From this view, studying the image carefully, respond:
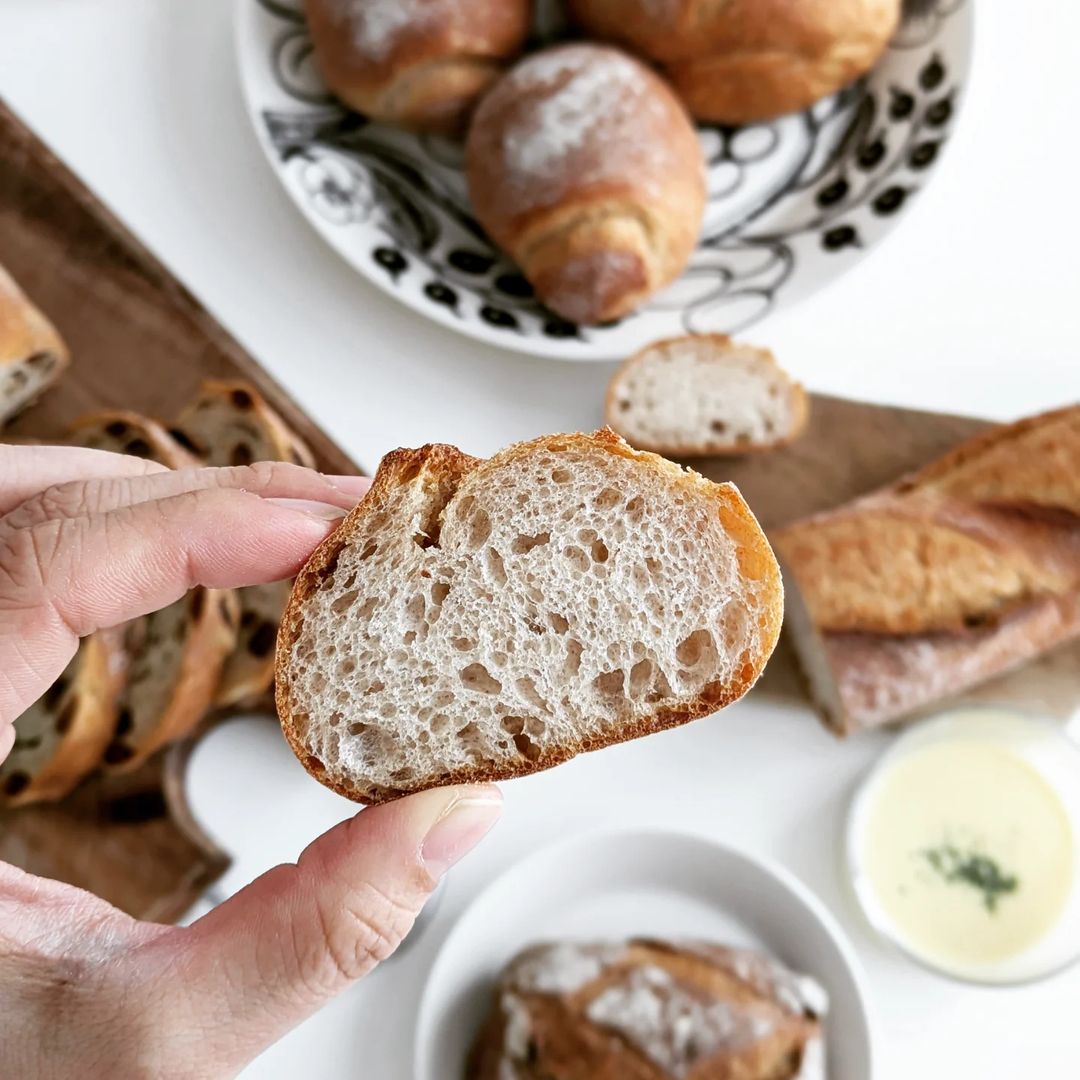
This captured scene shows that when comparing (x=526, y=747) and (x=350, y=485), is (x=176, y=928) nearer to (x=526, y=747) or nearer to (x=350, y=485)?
(x=526, y=747)

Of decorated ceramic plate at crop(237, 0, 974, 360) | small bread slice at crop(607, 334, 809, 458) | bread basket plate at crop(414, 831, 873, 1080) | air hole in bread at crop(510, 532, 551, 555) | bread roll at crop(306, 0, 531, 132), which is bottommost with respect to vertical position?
bread basket plate at crop(414, 831, 873, 1080)

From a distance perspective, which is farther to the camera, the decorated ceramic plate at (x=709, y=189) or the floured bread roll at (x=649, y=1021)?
the decorated ceramic plate at (x=709, y=189)

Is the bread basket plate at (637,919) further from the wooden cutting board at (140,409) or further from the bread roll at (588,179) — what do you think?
the bread roll at (588,179)

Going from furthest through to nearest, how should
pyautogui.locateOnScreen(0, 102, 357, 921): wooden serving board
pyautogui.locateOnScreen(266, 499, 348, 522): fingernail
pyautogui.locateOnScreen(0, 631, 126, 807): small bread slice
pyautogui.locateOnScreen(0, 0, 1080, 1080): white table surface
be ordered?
pyautogui.locateOnScreen(0, 0, 1080, 1080): white table surface, pyautogui.locateOnScreen(0, 102, 357, 921): wooden serving board, pyautogui.locateOnScreen(0, 631, 126, 807): small bread slice, pyautogui.locateOnScreen(266, 499, 348, 522): fingernail

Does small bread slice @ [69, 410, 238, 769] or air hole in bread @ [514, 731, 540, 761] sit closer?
air hole in bread @ [514, 731, 540, 761]

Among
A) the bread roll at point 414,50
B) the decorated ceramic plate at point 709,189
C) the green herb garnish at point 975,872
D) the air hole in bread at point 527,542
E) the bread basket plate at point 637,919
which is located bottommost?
the green herb garnish at point 975,872

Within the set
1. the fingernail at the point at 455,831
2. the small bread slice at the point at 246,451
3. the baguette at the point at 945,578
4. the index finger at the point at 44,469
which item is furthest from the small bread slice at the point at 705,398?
the fingernail at the point at 455,831

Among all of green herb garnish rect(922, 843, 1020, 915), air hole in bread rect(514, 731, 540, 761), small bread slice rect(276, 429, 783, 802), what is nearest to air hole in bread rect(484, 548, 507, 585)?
small bread slice rect(276, 429, 783, 802)

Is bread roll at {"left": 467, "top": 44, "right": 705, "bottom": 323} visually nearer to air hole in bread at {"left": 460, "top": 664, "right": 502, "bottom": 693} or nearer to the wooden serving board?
the wooden serving board
